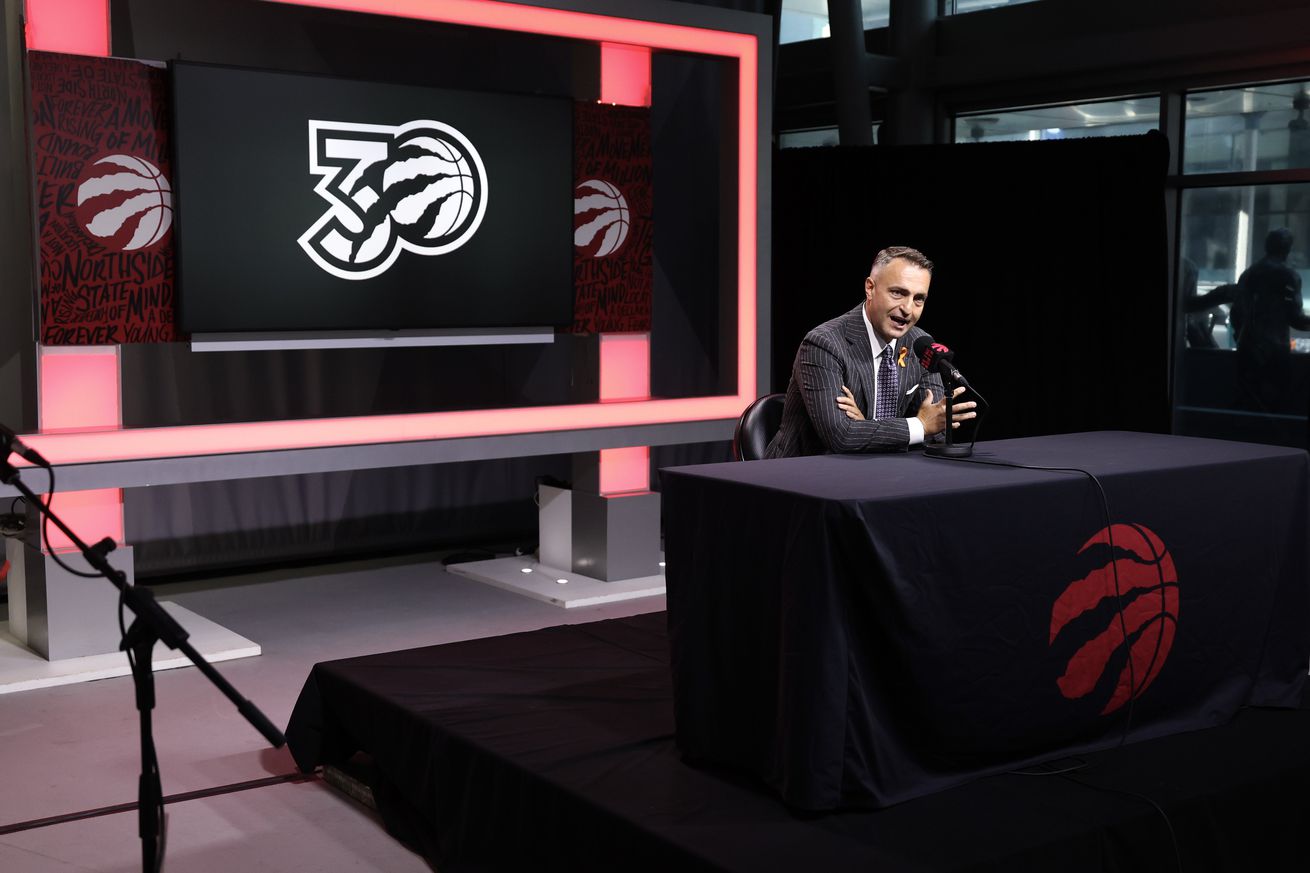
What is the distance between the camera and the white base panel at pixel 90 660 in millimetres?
4379

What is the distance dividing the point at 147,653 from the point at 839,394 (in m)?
2.03

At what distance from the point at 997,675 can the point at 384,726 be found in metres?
1.49

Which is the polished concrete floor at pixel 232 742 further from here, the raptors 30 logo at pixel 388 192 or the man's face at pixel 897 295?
the man's face at pixel 897 295

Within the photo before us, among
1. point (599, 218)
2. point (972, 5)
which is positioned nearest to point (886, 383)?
point (599, 218)

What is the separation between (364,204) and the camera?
5098mm

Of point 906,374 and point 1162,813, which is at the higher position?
point 906,374

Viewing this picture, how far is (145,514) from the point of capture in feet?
19.2

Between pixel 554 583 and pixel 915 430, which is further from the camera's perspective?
pixel 554 583

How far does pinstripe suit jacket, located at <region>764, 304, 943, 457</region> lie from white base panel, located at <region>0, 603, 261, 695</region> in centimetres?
201

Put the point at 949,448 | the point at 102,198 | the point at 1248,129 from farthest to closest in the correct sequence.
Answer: the point at 1248,129 < the point at 102,198 < the point at 949,448

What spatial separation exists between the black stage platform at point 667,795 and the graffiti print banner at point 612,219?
2.46 meters

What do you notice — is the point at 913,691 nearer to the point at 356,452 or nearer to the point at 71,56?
the point at 356,452

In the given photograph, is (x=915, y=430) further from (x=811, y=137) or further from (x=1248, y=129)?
(x=811, y=137)

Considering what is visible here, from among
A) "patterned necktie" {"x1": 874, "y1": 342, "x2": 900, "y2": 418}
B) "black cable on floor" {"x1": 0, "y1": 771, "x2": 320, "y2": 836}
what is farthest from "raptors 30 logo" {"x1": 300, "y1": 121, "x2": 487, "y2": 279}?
"patterned necktie" {"x1": 874, "y1": 342, "x2": 900, "y2": 418}
